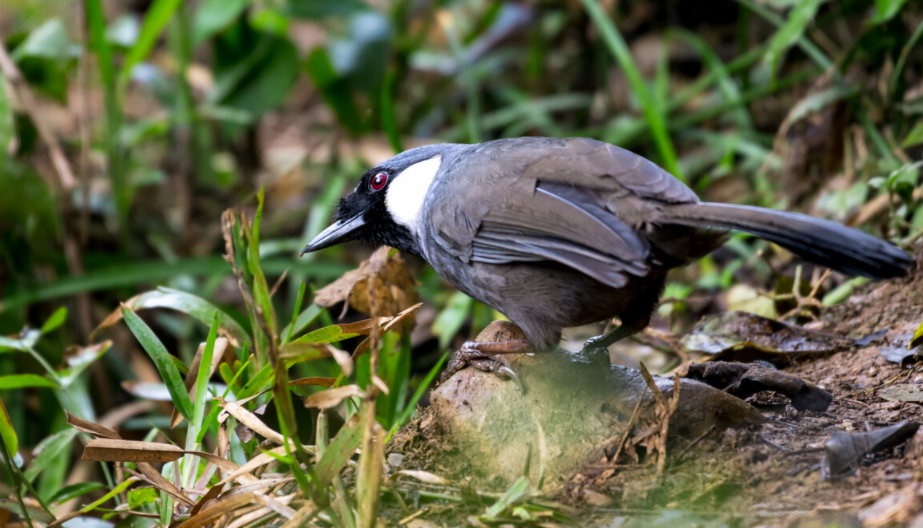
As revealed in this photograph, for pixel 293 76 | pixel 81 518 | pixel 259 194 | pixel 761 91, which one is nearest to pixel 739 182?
pixel 761 91

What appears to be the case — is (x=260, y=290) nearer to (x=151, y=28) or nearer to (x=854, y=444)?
(x=854, y=444)

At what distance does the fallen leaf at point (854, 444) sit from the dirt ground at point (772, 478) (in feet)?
0.06

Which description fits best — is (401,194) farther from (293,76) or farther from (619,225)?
(293,76)

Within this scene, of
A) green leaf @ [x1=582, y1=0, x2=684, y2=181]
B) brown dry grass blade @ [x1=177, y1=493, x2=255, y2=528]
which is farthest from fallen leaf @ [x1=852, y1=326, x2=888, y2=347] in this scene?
brown dry grass blade @ [x1=177, y1=493, x2=255, y2=528]

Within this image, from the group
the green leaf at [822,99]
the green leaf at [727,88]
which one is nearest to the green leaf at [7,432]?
the green leaf at [822,99]

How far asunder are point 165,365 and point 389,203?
1035 mm

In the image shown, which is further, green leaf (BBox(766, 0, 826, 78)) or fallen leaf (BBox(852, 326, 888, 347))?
green leaf (BBox(766, 0, 826, 78))

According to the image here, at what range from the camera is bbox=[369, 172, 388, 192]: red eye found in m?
3.06

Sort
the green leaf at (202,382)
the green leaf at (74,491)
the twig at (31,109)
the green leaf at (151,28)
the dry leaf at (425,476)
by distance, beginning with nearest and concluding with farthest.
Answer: the dry leaf at (425,476) < the green leaf at (202,382) < the green leaf at (74,491) < the twig at (31,109) < the green leaf at (151,28)

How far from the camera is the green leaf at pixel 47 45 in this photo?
453 centimetres

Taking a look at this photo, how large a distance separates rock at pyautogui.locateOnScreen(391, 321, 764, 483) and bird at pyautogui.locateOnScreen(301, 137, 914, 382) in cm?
11

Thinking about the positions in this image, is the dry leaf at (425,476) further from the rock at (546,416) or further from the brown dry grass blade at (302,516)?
the brown dry grass blade at (302,516)

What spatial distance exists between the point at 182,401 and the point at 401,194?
43.8 inches

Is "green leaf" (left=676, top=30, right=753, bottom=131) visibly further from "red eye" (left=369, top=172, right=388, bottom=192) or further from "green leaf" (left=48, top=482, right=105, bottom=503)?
"green leaf" (left=48, top=482, right=105, bottom=503)
